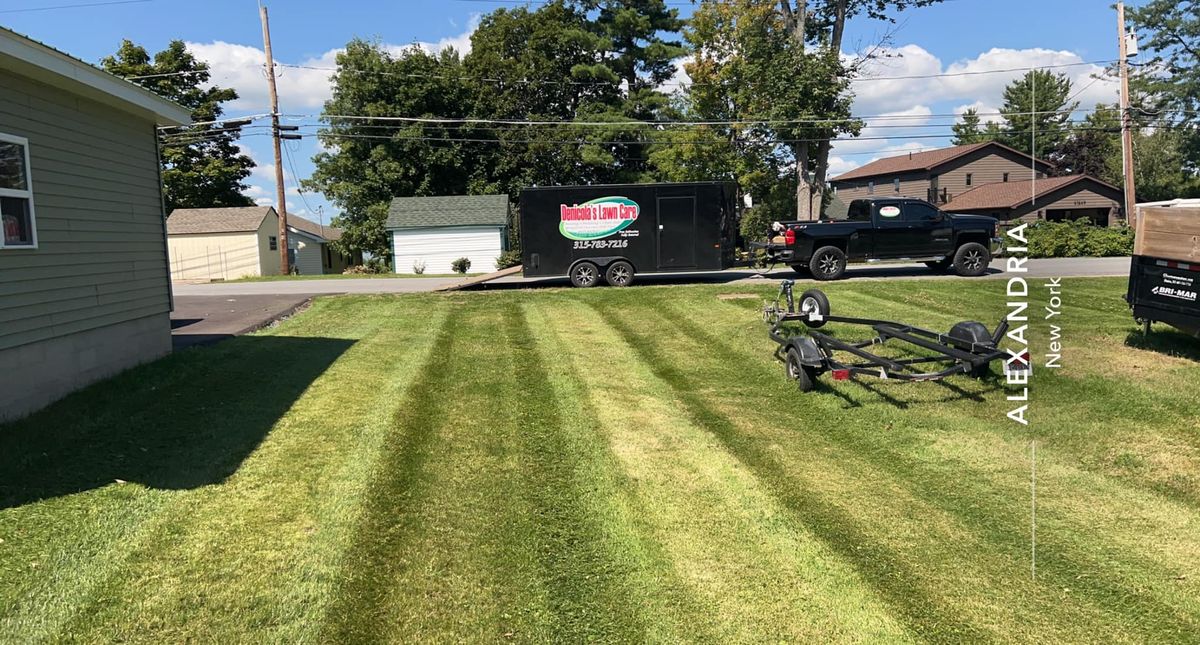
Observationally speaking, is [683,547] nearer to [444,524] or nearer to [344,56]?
[444,524]

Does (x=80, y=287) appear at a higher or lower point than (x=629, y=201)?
lower

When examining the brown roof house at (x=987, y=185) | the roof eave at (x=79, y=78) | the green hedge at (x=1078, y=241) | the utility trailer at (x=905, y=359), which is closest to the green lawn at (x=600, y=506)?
the utility trailer at (x=905, y=359)

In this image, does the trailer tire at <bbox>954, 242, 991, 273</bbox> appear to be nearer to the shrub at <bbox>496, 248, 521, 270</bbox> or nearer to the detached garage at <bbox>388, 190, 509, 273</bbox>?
the shrub at <bbox>496, 248, 521, 270</bbox>

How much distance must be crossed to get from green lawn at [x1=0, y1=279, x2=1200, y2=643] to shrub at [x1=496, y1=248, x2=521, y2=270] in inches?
971

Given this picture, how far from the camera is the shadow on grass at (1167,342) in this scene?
8.27 metres

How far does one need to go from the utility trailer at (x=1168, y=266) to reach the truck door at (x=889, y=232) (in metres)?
8.74

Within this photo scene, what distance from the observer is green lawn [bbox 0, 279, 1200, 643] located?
3.50m

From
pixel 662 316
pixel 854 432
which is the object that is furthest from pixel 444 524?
pixel 662 316

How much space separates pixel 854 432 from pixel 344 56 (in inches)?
1796

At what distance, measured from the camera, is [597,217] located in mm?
18016

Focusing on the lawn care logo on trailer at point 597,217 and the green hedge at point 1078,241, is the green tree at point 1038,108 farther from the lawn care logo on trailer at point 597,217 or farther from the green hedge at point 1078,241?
the lawn care logo on trailer at point 597,217

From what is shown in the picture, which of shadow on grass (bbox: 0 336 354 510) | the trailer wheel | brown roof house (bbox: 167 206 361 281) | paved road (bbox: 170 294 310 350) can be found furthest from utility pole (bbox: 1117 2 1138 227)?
brown roof house (bbox: 167 206 361 281)

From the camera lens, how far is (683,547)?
4.20 metres

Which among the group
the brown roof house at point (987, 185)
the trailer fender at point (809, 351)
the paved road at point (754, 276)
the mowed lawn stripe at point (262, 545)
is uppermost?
the brown roof house at point (987, 185)
